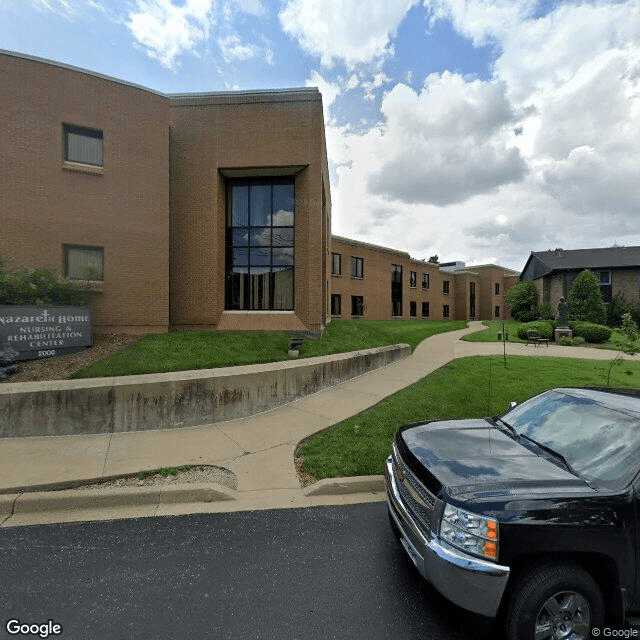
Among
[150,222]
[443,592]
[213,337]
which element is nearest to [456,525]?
[443,592]

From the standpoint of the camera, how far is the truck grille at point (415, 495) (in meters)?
2.50

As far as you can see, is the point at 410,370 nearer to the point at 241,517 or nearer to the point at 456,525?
the point at 241,517

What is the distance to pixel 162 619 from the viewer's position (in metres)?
2.42

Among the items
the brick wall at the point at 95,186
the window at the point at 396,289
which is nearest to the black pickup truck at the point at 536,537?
the brick wall at the point at 95,186

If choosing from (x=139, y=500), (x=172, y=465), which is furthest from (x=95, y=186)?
(x=139, y=500)

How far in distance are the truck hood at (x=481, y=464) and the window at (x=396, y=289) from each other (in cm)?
3395

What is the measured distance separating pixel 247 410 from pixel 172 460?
2334 mm

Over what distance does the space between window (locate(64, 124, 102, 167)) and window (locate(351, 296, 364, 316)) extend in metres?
23.0

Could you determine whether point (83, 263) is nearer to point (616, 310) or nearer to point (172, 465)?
point (172, 465)

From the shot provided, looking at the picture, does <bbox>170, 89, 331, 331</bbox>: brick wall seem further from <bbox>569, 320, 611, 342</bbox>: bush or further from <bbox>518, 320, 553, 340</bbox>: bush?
<bbox>569, 320, 611, 342</bbox>: bush

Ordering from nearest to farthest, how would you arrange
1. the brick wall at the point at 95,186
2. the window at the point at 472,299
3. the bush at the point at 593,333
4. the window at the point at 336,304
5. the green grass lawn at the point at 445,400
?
the green grass lawn at the point at 445,400, the brick wall at the point at 95,186, the bush at the point at 593,333, the window at the point at 336,304, the window at the point at 472,299

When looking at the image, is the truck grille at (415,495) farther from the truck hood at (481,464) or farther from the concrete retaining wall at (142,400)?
the concrete retaining wall at (142,400)

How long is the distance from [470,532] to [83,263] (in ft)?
44.0

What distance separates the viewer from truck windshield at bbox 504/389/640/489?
99.2 inches
